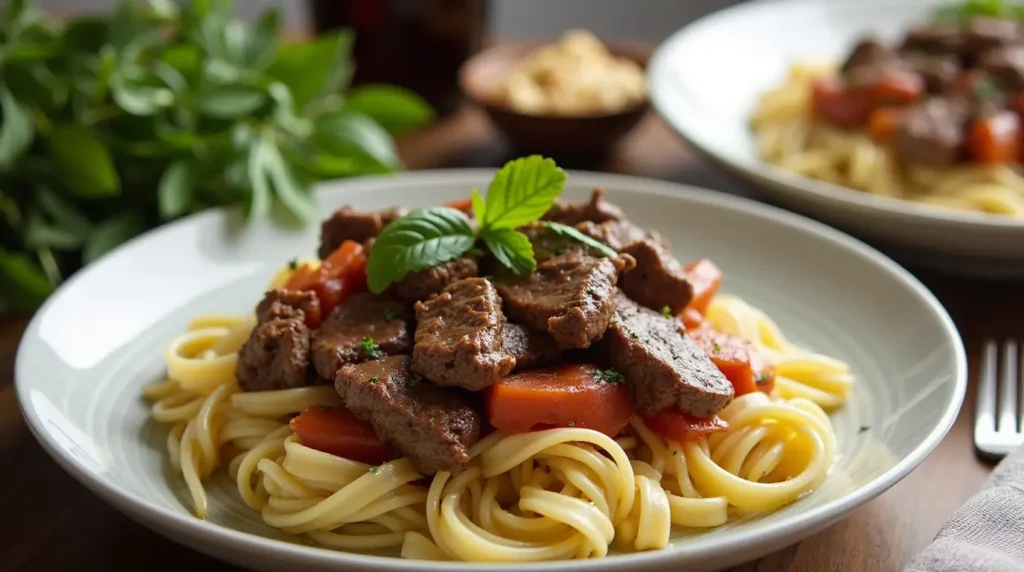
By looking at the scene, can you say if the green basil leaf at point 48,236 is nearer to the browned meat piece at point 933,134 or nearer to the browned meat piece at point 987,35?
the browned meat piece at point 933,134

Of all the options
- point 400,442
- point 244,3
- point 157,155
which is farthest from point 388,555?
point 244,3

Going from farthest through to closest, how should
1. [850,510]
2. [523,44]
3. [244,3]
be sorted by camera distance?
[244,3] → [523,44] → [850,510]

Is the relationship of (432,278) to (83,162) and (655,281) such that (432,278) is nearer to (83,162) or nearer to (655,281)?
(655,281)

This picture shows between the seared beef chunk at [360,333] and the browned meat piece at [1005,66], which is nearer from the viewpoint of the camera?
the seared beef chunk at [360,333]

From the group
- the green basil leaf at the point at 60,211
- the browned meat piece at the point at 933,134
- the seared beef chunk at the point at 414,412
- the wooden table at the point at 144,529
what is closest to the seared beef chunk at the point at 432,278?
the seared beef chunk at the point at 414,412

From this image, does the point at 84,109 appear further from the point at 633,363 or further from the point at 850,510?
the point at 850,510

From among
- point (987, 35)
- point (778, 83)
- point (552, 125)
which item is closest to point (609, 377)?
point (552, 125)

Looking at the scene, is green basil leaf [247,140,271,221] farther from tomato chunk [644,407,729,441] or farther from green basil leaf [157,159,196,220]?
tomato chunk [644,407,729,441]
